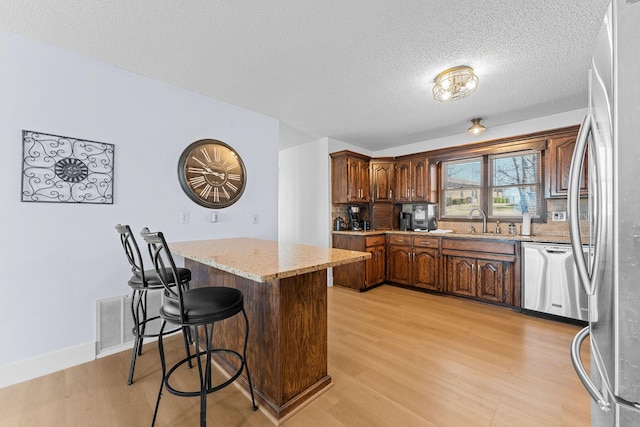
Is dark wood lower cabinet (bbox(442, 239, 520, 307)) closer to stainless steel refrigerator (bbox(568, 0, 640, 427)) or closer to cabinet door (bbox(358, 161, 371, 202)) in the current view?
cabinet door (bbox(358, 161, 371, 202))

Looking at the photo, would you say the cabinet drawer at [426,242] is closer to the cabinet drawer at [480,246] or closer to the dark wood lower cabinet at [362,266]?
the cabinet drawer at [480,246]

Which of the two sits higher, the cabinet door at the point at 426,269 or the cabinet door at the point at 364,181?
the cabinet door at the point at 364,181

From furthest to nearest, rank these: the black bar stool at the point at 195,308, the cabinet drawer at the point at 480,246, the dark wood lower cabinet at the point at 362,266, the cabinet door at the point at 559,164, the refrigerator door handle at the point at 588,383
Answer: the dark wood lower cabinet at the point at 362,266
the cabinet drawer at the point at 480,246
the cabinet door at the point at 559,164
the black bar stool at the point at 195,308
the refrigerator door handle at the point at 588,383

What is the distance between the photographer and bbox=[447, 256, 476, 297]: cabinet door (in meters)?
3.49

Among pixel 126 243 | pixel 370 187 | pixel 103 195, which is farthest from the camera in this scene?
pixel 370 187

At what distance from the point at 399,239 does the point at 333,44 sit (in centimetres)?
309

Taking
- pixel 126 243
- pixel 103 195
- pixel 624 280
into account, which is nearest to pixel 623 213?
pixel 624 280

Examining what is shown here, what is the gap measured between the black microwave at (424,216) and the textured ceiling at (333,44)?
1.93 m

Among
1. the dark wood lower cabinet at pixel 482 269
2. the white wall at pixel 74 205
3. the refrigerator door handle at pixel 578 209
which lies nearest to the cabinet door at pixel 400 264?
the dark wood lower cabinet at pixel 482 269

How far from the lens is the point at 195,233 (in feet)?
8.99

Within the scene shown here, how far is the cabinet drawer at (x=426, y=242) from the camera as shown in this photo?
3808 mm

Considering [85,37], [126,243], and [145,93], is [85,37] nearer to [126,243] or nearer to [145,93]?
[145,93]

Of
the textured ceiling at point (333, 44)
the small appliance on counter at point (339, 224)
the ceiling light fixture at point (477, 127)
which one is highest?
the textured ceiling at point (333, 44)

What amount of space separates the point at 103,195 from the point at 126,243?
0.68 m
